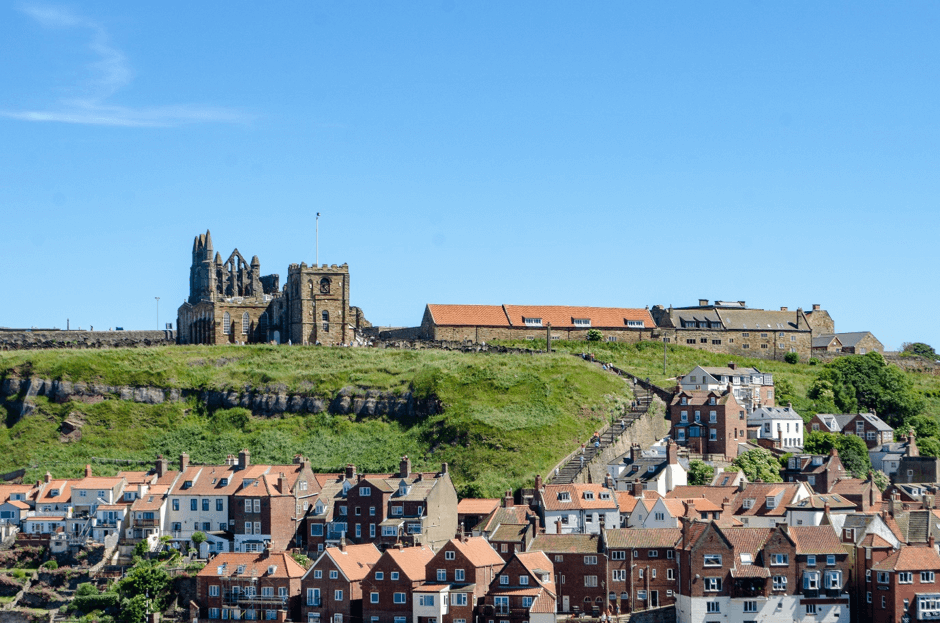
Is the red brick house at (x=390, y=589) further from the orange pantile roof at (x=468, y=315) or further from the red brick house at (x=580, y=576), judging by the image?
the orange pantile roof at (x=468, y=315)

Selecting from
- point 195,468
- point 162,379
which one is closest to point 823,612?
point 195,468

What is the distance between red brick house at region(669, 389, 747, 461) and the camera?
107875 mm

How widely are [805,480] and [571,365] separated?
28065mm

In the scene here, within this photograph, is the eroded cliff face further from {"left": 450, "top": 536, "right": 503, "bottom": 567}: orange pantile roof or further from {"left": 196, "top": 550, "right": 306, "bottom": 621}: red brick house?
{"left": 450, "top": 536, "right": 503, "bottom": 567}: orange pantile roof

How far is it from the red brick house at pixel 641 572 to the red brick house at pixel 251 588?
61.1 ft

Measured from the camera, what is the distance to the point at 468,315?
143125 mm

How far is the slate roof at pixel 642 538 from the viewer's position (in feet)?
277

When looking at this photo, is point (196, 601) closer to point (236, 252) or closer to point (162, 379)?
point (162, 379)

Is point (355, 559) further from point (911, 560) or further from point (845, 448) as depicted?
point (845, 448)

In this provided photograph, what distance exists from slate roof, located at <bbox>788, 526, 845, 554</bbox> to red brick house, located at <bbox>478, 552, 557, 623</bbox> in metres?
14.3

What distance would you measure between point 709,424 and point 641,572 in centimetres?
2683

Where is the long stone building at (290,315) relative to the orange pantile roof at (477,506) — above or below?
above

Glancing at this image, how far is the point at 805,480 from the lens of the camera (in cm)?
10169

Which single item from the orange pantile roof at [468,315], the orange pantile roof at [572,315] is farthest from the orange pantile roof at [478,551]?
the orange pantile roof at [572,315]
